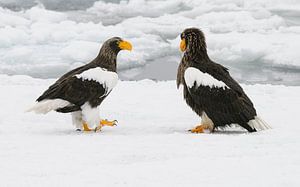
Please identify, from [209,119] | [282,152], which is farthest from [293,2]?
[282,152]

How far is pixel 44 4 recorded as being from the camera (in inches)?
561

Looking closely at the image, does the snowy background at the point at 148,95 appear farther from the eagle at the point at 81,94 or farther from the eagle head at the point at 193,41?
the eagle head at the point at 193,41

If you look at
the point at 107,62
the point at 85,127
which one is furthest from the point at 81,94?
the point at 107,62

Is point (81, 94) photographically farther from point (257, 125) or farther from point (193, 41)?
point (257, 125)

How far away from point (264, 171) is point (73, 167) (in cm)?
106

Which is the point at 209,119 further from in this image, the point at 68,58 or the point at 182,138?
the point at 68,58

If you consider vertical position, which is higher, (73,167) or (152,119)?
(73,167)

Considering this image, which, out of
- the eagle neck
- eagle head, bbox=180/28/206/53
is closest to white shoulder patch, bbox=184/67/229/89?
eagle head, bbox=180/28/206/53

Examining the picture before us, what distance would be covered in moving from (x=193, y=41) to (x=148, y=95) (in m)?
2.13

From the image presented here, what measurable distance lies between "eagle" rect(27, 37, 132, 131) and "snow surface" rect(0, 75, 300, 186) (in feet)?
0.56

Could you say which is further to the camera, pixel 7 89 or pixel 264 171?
pixel 7 89

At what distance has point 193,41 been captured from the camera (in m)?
4.75

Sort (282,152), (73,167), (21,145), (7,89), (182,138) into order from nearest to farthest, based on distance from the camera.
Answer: (73,167) → (282,152) → (21,145) → (182,138) → (7,89)

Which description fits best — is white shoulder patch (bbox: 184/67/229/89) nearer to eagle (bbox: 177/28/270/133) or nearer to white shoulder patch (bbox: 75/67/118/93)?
eagle (bbox: 177/28/270/133)
